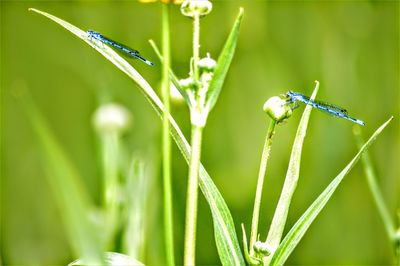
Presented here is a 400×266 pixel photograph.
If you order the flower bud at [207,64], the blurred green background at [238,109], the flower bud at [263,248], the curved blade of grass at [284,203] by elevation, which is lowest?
the blurred green background at [238,109]

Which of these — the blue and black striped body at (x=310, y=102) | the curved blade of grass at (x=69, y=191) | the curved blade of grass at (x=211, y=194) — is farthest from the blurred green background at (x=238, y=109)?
the curved blade of grass at (x=69, y=191)

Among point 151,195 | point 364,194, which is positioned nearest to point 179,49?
point 364,194

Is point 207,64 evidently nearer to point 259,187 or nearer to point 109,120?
point 259,187

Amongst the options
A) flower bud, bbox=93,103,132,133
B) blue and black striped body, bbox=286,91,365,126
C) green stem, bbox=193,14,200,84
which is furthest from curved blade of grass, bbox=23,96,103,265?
flower bud, bbox=93,103,132,133

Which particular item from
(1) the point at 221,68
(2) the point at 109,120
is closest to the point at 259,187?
(1) the point at 221,68

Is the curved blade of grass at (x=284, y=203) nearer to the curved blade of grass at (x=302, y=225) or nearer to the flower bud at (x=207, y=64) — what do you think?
the curved blade of grass at (x=302, y=225)
